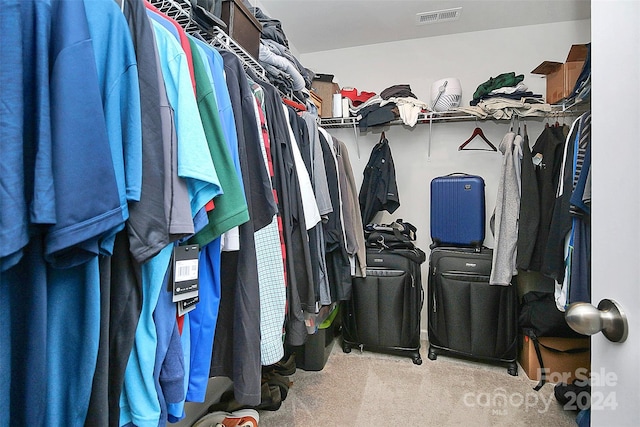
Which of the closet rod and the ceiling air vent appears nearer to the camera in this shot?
the closet rod

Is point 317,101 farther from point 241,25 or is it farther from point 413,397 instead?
point 413,397

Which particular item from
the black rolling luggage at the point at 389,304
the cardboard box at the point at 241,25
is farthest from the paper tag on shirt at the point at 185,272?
the black rolling luggage at the point at 389,304

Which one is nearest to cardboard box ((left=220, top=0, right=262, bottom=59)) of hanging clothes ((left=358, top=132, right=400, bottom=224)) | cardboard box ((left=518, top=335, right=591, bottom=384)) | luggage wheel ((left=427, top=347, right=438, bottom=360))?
hanging clothes ((left=358, top=132, right=400, bottom=224))

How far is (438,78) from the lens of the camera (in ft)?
8.57

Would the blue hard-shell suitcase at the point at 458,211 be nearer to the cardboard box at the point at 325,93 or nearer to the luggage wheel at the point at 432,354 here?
the luggage wheel at the point at 432,354

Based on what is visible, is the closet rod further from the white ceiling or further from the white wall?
the white wall

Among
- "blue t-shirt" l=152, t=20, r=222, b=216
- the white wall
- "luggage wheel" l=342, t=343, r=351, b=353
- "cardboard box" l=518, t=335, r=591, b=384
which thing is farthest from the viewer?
the white wall

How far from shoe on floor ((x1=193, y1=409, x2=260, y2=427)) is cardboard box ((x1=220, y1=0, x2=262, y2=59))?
1.59 meters

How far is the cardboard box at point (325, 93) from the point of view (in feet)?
8.29

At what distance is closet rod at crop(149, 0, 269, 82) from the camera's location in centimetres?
102

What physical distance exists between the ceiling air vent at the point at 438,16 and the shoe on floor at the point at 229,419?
2.70m

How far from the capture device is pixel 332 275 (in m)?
1.85

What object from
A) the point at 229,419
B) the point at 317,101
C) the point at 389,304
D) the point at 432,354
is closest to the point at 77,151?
the point at 229,419

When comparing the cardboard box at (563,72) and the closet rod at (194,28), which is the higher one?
the cardboard box at (563,72)
